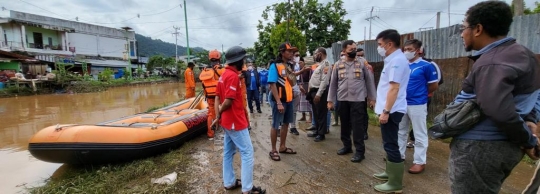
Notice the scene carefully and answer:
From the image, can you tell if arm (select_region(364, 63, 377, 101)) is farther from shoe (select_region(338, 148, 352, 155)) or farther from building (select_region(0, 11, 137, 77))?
building (select_region(0, 11, 137, 77))

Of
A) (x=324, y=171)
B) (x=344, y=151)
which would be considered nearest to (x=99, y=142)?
(x=324, y=171)

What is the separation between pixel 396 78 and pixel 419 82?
0.90 m

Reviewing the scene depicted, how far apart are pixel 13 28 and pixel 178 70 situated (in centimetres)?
1531

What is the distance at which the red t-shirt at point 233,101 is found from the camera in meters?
2.63

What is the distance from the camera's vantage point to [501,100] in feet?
4.11

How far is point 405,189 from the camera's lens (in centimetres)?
284

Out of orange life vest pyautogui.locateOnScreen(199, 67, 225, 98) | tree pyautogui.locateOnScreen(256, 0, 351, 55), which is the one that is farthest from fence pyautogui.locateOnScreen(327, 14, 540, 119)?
tree pyautogui.locateOnScreen(256, 0, 351, 55)

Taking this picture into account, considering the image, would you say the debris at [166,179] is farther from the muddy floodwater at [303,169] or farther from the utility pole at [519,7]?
the utility pole at [519,7]

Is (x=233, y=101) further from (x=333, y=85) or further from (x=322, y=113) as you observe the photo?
(x=322, y=113)

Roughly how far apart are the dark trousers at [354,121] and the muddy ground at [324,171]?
0.89ft

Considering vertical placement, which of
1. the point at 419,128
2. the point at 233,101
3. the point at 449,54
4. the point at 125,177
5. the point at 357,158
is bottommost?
the point at 125,177

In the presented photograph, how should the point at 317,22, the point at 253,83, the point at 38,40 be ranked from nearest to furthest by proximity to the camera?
the point at 253,83 → the point at 317,22 → the point at 38,40

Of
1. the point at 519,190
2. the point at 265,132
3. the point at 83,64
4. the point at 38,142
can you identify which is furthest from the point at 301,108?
the point at 83,64

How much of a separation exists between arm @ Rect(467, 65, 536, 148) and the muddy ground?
1.72 metres
